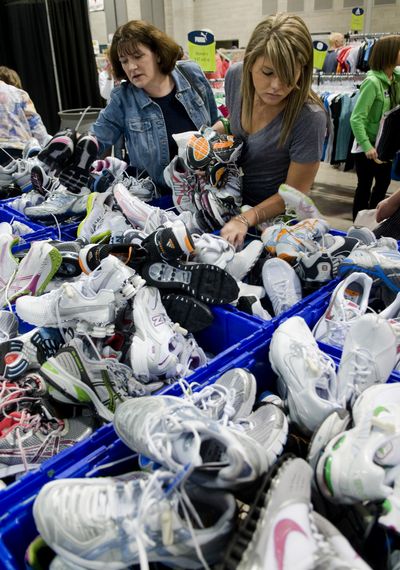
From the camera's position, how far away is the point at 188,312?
1.16 m

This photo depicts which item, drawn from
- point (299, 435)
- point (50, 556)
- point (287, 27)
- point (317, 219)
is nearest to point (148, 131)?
point (287, 27)

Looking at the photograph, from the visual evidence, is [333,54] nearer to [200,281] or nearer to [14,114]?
[14,114]

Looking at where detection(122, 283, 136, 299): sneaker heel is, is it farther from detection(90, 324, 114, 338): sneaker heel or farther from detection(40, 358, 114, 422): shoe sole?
detection(40, 358, 114, 422): shoe sole

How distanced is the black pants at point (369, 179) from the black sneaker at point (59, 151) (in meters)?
Result: 2.73

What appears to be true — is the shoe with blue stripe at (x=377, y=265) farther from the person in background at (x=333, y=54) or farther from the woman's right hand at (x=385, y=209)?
the person in background at (x=333, y=54)

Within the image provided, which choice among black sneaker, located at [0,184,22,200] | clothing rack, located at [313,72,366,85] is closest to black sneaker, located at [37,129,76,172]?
black sneaker, located at [0,184,22,200]

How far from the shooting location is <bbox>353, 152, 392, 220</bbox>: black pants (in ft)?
11.9

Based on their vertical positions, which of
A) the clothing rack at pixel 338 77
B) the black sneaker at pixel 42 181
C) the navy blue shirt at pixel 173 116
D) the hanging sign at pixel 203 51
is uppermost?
the hanging sign at pixel 203 51

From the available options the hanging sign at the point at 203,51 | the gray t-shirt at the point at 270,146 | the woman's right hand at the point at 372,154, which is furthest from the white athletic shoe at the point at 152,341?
the hanging sign at the point at 203,51

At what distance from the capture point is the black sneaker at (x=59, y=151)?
5.84ft

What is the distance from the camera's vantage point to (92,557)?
1.82ft

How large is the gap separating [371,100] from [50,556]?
12.1 ft

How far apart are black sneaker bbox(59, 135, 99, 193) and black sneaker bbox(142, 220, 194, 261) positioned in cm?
81

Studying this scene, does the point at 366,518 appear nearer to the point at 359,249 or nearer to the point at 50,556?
the point at 50,556
